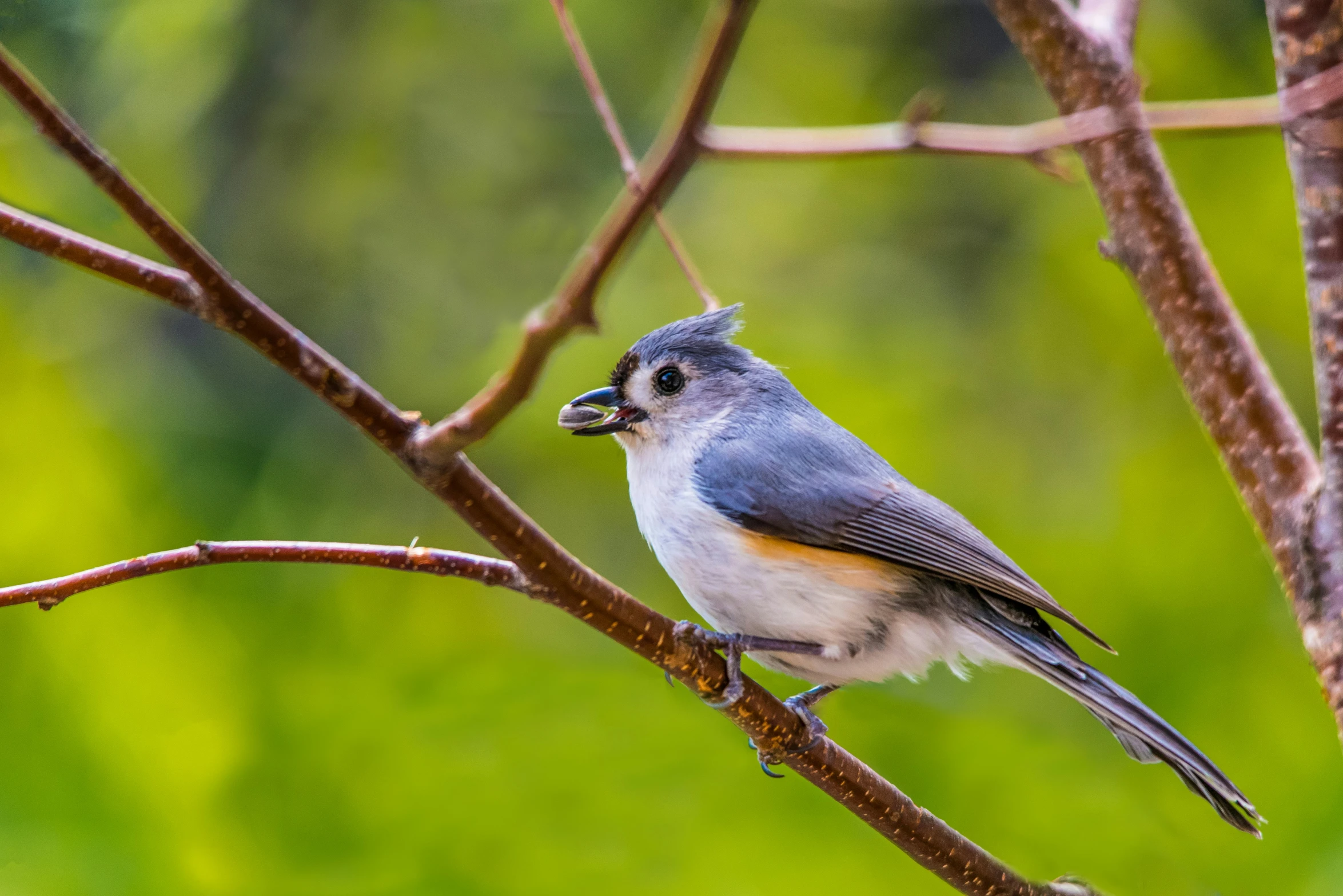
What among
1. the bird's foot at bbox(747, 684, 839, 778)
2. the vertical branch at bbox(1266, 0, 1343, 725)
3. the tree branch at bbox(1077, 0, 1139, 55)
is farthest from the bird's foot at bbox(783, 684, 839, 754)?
the tree branch at bbox(1077, 0, 1139, 55)

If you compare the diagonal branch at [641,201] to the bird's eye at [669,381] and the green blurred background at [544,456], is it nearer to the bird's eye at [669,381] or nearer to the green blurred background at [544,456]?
the bird's eye at [669,381]

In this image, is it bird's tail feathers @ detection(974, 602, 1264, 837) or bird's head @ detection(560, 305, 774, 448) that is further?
bird's head @ detection(560, 305, 774, 448)

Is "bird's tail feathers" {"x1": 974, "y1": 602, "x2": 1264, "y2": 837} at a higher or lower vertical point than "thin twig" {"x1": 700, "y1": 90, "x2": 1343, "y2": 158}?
lower

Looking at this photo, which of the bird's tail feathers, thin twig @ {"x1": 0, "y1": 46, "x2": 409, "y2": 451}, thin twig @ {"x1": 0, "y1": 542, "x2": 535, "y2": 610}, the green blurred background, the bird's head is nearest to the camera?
thin twig @ {"x1": 0, "y1": 46, "x2": 409, "y2": 451}

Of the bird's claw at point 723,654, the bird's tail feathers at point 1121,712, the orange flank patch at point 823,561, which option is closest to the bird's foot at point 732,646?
the bird's claw at point 723,654

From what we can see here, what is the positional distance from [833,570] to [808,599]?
0.06m

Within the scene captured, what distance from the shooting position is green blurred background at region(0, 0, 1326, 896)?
215 centimetres

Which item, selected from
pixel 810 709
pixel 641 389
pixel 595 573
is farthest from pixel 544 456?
pixel 595 573

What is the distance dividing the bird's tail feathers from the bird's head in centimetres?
55

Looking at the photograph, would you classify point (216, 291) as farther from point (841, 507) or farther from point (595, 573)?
point (841, 507)

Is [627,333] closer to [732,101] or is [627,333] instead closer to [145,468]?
[732,101]

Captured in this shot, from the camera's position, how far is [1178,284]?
5.19ft

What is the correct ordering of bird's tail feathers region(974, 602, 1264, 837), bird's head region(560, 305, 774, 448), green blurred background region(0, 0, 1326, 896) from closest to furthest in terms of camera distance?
bird's tail feathers region(974, 602, 1264, 837), bird's head region(560, 305, 774, 448), green blurred background region(0, 0, 1326, 896)

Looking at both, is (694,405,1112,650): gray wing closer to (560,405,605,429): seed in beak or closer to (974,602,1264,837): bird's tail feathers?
(974,602,1264,837): bird's tail feathers
